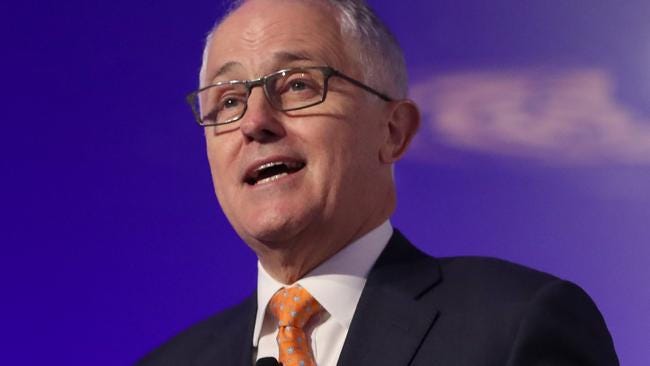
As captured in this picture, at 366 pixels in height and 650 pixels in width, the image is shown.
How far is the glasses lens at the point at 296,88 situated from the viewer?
1.81 m

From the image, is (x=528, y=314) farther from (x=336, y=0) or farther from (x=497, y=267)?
(x=336, y=0)

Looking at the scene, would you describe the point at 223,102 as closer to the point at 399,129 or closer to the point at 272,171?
the point at 272,171

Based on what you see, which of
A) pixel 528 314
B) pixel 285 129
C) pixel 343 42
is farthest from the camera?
pixel 343 42

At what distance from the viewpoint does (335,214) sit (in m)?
1.80

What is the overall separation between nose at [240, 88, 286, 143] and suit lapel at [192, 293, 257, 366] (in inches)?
17.3

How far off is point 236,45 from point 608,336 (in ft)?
3.12

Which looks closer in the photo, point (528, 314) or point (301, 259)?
point (528, 314)

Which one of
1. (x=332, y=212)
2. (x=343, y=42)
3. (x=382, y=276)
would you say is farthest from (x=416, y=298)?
(x=343, y=42)

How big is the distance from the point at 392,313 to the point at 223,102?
0.57 meters

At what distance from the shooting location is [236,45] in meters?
1.90

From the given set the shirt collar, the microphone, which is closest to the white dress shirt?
the shirt collar

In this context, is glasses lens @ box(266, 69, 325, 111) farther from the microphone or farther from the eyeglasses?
the microphone

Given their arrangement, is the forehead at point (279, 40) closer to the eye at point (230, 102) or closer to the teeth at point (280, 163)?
the eye at point (230, 102)

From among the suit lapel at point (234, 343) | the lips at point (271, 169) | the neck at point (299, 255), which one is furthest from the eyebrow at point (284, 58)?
the suit lapel at point (234, 343)
